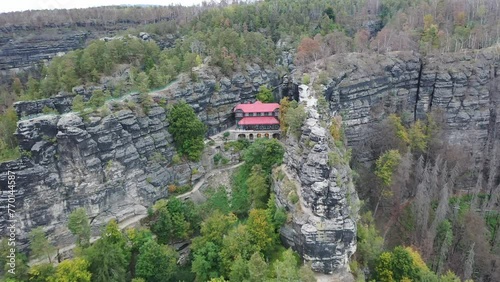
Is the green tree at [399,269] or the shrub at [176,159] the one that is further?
the shrub at [176,159]

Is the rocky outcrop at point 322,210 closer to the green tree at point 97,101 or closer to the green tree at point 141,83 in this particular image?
the green tree at point 141,83

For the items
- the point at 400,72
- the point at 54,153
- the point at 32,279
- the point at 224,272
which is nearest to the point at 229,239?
the point at 224,272

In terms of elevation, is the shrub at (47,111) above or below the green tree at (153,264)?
above

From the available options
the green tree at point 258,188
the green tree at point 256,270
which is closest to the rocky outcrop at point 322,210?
the green tree at point 256,270

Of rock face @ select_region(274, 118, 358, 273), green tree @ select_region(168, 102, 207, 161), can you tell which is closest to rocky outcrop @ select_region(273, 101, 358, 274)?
rock face @ select_region(274, 118, 358, 273)

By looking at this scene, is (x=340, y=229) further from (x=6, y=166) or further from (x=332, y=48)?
(x=332, y=48)

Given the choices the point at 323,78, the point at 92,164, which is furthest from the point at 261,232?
the point at 323,78
